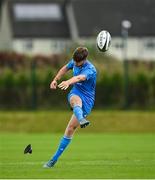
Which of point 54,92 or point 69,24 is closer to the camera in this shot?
point 54,92

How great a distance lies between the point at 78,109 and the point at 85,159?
2.98 metres

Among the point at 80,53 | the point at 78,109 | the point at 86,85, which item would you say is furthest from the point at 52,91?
the point at 78,109

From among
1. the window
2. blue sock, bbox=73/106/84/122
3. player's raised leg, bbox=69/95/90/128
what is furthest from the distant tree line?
the window

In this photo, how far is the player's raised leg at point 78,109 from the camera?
15664mm

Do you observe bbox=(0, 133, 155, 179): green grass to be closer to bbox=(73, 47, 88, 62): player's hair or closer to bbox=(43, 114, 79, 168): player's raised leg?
bbox=(43, 114, 79, 168): player's raised leg

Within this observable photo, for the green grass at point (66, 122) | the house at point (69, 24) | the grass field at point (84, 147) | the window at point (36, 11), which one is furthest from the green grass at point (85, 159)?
the window at point (36, 11)

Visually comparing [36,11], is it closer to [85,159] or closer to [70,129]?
[85,159]

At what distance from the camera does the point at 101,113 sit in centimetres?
3472

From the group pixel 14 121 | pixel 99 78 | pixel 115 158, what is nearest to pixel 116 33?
pixel 99 78

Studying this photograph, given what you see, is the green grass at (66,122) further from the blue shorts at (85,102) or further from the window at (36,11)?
the window at (36,11)

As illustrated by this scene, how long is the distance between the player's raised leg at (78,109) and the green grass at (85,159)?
0.87m

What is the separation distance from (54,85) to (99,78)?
73.8ft

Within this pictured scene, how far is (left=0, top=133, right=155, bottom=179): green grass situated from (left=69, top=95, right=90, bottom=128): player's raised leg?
87 cm

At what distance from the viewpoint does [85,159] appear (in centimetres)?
1880
